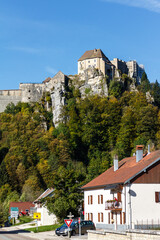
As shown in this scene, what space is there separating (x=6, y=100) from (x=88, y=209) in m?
108

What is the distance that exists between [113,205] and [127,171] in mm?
4232

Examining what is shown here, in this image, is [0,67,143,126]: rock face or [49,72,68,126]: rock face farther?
[49,72,68,126]: rock face

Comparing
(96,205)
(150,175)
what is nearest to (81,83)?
(96,205)

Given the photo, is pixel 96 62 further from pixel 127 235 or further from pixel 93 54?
pixel 127 235

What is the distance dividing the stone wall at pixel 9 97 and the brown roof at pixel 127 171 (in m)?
106

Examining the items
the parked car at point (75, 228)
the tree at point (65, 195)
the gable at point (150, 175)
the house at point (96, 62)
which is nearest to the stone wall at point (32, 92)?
the house at point (96, 62)

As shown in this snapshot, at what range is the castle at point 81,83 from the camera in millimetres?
140000

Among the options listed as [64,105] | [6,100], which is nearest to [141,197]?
[64,105]

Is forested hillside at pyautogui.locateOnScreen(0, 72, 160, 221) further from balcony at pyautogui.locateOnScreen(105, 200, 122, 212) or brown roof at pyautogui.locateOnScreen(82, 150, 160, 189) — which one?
balcony at pyautogui.locateOnScreen(105, 200, 122, 212)

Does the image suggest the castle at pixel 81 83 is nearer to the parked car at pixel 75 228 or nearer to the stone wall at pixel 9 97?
the stone wall at pixel 9 97

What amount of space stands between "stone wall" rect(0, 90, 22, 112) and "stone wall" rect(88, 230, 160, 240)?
12309 cm

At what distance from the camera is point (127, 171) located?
159 ft

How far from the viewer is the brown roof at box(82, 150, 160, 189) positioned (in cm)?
4500

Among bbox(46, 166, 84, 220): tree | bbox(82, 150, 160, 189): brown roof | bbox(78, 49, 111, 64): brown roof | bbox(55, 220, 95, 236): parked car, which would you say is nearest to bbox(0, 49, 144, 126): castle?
bbox(78, 49, 111, 64): brown roof
